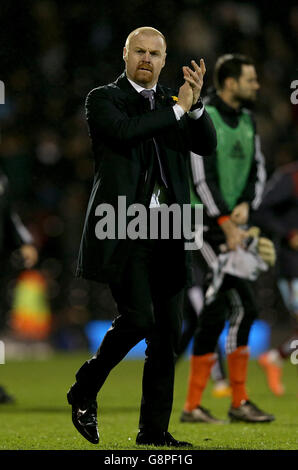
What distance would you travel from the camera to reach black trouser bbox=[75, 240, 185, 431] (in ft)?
15.1

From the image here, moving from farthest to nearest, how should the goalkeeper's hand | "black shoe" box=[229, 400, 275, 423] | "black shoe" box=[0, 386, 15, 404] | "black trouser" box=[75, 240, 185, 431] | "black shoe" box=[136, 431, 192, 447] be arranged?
"black shoe" box=[0, 386, 15, 404] → the goalkeeper's hand → "black shoe" box=[229, 400, 275, 423] → "black shoe" box=[136, 431, 192, 447] → "black trouser" box=[75, 240, 185, 431]

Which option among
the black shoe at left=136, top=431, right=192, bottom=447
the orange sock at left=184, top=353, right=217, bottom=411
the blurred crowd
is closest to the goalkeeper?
the orange sock at left=184, top=353, right=217, bottom=411

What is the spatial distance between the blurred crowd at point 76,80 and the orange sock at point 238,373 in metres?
6.22

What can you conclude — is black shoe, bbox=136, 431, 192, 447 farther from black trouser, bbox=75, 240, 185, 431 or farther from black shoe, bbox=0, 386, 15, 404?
black shoe, bbox=0, 386, 15, 404

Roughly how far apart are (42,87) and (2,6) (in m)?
1.37

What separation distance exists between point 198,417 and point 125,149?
2.23 m

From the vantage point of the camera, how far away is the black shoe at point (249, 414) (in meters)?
6.16

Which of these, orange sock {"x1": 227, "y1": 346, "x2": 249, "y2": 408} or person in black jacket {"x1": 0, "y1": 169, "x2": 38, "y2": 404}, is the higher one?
person in black jacket {"x1": 0, "y1": 169, "x2": 38, "y2": 404}

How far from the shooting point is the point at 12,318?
12.7m

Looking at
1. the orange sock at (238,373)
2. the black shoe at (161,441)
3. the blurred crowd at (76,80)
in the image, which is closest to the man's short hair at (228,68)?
the orange sock at (238,373)

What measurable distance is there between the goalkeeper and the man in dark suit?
4.79 ft

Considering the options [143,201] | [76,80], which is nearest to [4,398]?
[143,201]

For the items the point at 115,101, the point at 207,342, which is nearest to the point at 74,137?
the point at 207,342

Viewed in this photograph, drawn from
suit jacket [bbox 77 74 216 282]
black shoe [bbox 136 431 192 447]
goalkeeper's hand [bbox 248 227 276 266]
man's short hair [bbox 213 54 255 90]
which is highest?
man's short hair [bbox 213 54 255 90]
